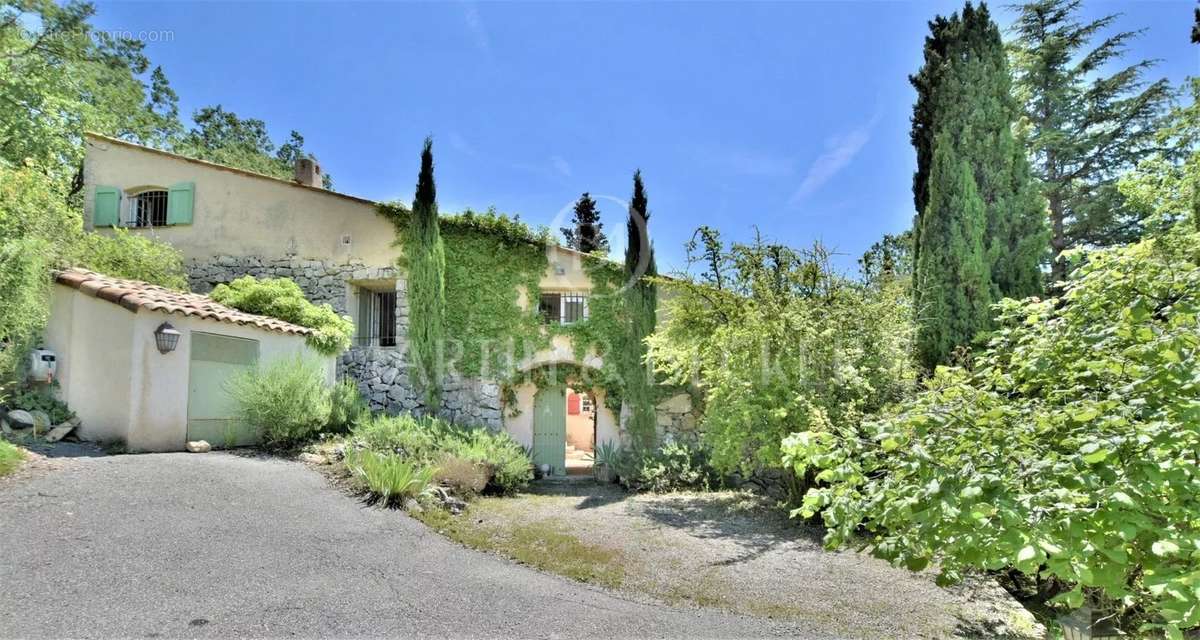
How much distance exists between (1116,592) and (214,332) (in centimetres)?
1134

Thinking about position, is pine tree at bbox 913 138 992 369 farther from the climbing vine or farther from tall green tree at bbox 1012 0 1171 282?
tall green tree at bbox 1012 0 1171 282

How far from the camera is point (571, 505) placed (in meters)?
9.22

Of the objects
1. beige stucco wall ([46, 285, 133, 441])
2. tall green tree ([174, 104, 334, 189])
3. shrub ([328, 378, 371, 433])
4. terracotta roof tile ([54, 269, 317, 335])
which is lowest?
shrub ([328, 378, 371, 433])

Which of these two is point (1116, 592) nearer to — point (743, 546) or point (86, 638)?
point (743, 546)

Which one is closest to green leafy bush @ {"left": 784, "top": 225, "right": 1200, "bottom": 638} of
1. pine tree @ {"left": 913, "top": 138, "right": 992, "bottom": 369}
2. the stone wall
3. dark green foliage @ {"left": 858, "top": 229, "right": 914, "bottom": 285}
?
dark green foliage @ {"left": 858, "top": 229, "right": 914, "bottom": 285}

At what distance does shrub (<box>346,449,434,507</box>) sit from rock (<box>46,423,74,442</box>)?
4219 mm

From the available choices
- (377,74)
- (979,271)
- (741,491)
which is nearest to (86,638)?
(741,491)

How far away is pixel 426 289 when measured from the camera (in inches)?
512

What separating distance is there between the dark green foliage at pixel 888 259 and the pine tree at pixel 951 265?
567 millimetres

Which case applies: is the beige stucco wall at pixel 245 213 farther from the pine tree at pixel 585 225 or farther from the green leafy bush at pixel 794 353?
the pine tree at pixel 585 225

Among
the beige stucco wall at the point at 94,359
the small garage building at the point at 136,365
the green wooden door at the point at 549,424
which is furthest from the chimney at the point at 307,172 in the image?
the green wooden door at the point at 549,424

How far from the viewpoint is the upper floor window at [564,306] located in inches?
558

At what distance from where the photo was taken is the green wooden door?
551 inches

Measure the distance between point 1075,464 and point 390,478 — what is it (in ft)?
22.1
